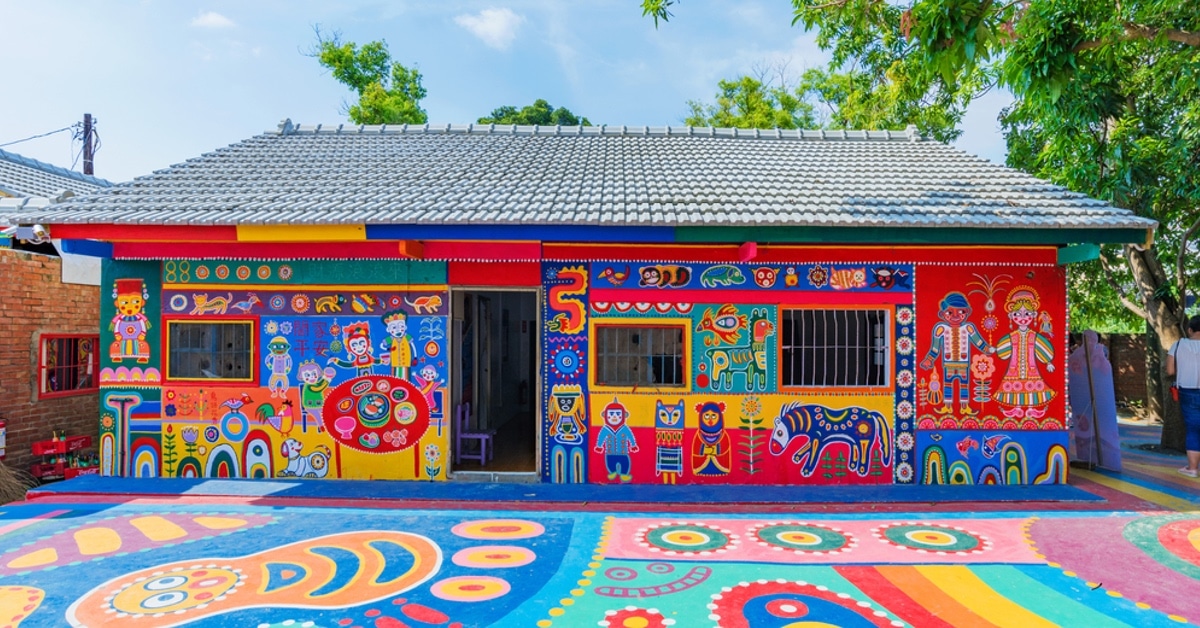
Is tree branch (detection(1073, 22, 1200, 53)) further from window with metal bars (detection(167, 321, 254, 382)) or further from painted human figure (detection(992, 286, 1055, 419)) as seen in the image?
window with metal bars (detection(167, 321, 254, 382))

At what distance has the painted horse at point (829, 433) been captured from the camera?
7141mm

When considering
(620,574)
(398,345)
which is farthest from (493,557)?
(398,345)

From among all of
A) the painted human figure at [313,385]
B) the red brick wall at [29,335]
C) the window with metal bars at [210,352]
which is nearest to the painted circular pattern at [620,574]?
the painted human figure at [313,385]

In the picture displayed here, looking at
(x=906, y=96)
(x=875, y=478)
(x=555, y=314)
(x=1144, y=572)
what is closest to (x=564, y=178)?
(x=555, y=314)

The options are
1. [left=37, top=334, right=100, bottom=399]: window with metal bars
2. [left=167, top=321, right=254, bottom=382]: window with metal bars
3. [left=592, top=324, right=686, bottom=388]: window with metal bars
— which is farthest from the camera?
[left=37, top=334, right=100, bottom=399]: window with metal bars

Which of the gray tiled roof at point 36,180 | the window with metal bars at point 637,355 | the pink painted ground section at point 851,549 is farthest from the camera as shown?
the gray tiled roof at point 36,180

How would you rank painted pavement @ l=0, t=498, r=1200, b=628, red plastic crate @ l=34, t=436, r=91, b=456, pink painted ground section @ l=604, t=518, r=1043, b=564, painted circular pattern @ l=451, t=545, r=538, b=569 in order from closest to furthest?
Answer: painted pavement @ l=0, t=498, r=1200, b=628, painted circular pattern @ l=451, t=545, r=538, b=569, pink painted ground section @ l=604, t=518, r=1043, b=564, red plastic crate @ l=34, t=436, r=91, b=456

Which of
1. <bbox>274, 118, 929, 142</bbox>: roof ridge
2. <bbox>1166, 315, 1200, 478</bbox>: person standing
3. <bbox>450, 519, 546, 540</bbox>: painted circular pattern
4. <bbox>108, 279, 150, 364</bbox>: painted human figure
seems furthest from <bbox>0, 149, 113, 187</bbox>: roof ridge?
<bbox>1166, 315, 1200, 478</bbox>: person standing

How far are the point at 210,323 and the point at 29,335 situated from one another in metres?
2.66

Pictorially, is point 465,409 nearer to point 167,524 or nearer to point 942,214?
point 167,524

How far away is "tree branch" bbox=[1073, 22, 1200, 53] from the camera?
6.43 m

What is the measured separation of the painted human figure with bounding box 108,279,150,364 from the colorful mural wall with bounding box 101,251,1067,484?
25cm

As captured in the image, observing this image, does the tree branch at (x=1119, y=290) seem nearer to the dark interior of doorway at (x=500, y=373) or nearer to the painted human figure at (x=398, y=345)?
the dark interior of doorway at (x=500, y=373)

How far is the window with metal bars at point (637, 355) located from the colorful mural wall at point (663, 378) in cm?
1
